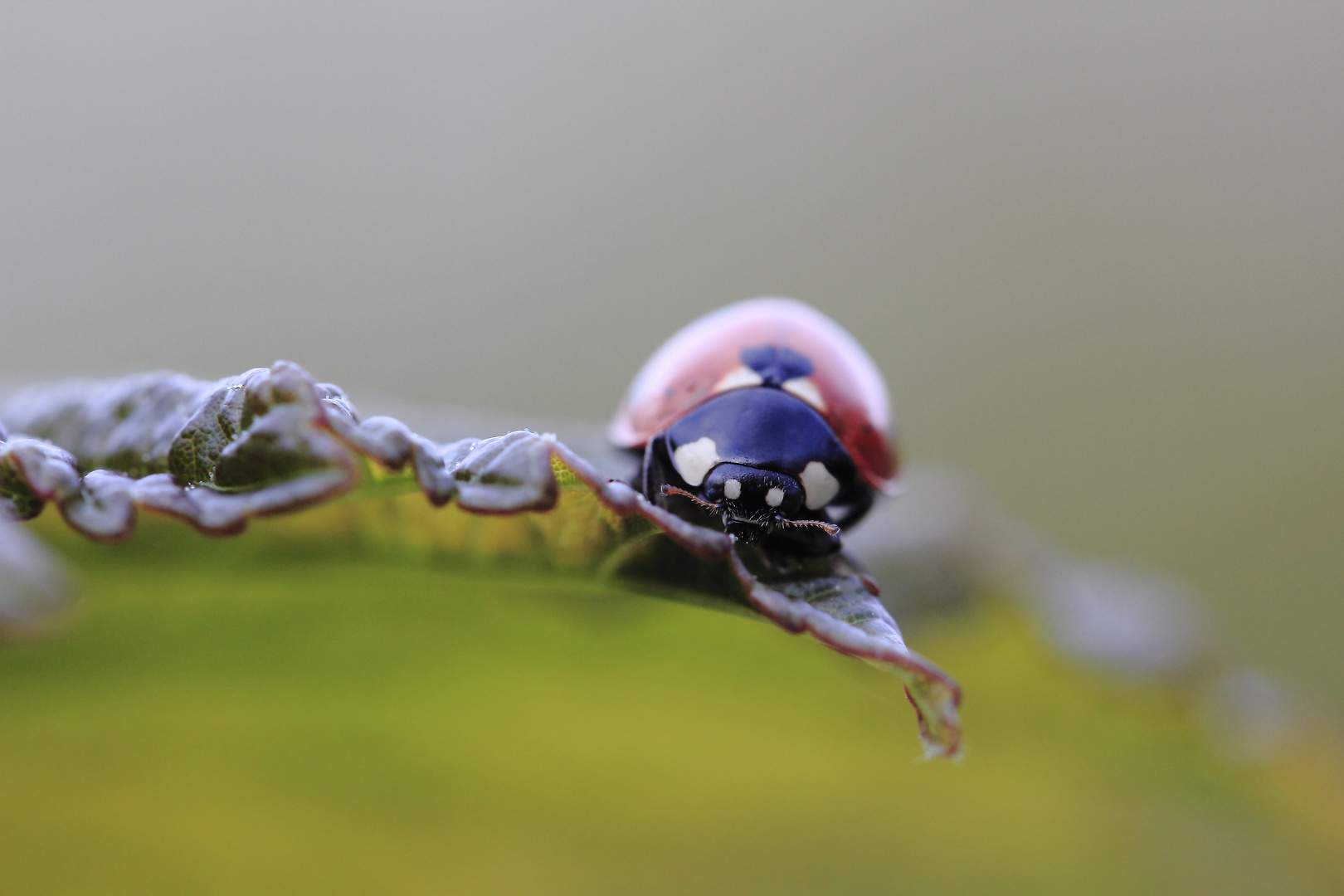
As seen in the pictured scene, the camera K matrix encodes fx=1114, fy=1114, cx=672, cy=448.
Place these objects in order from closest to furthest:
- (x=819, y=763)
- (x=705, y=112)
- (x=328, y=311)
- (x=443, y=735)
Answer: (x=443, y=735), (x=819, y=763), (x=328, y=311), (x=705, y=112)

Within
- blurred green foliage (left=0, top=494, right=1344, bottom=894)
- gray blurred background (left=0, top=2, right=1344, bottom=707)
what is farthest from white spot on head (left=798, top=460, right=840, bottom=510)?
gray blurred background (left=0, top=2, right=1344, bottom=707)

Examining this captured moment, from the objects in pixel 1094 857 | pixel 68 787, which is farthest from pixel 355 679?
pixel 1094 857

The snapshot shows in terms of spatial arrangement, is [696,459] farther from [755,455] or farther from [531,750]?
[531,750]

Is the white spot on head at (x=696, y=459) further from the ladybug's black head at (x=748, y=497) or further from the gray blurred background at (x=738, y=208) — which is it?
the gray blurred background at (x=738, y=208)

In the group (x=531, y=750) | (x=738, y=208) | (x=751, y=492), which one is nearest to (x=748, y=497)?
(x=751, y=492)

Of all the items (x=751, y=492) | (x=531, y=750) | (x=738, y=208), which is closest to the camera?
(x=751, y=492)

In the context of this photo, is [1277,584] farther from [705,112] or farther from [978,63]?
[705,112]

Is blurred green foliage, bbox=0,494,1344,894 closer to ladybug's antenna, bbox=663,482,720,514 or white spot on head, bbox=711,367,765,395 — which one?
ladybug's antenna, bbox=663,482,720,514

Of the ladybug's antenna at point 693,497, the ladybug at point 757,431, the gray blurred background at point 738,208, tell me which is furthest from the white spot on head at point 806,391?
the gray blurred background at point 738,208
